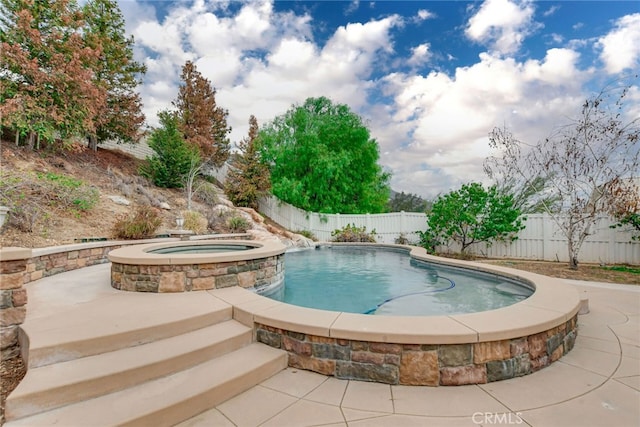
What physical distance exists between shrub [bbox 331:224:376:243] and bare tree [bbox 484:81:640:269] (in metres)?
6.08

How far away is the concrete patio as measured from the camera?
1.89 meters

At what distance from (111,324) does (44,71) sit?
39.5ft

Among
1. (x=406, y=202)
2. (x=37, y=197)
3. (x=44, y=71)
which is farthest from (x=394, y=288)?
(x=406, y=202)

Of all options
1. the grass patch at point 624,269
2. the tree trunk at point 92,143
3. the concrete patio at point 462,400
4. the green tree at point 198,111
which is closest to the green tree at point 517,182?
the grass patch at point 624,269

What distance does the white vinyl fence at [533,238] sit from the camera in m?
7.76

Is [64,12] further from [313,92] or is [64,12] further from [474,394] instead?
[474,394]

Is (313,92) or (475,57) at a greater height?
(313,92)

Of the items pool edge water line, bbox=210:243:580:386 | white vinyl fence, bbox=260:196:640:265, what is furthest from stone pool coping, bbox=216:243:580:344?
white vinyl fence, bbox=260:196:640:265

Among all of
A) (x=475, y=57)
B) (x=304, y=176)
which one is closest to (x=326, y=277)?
(x=475, y=57)

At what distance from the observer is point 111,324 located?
265 centimetres

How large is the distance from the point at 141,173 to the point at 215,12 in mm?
9802

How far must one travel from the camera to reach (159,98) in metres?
18.4

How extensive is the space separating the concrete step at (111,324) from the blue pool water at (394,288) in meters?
1.68

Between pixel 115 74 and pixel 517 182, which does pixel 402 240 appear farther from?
pixel 115 74
